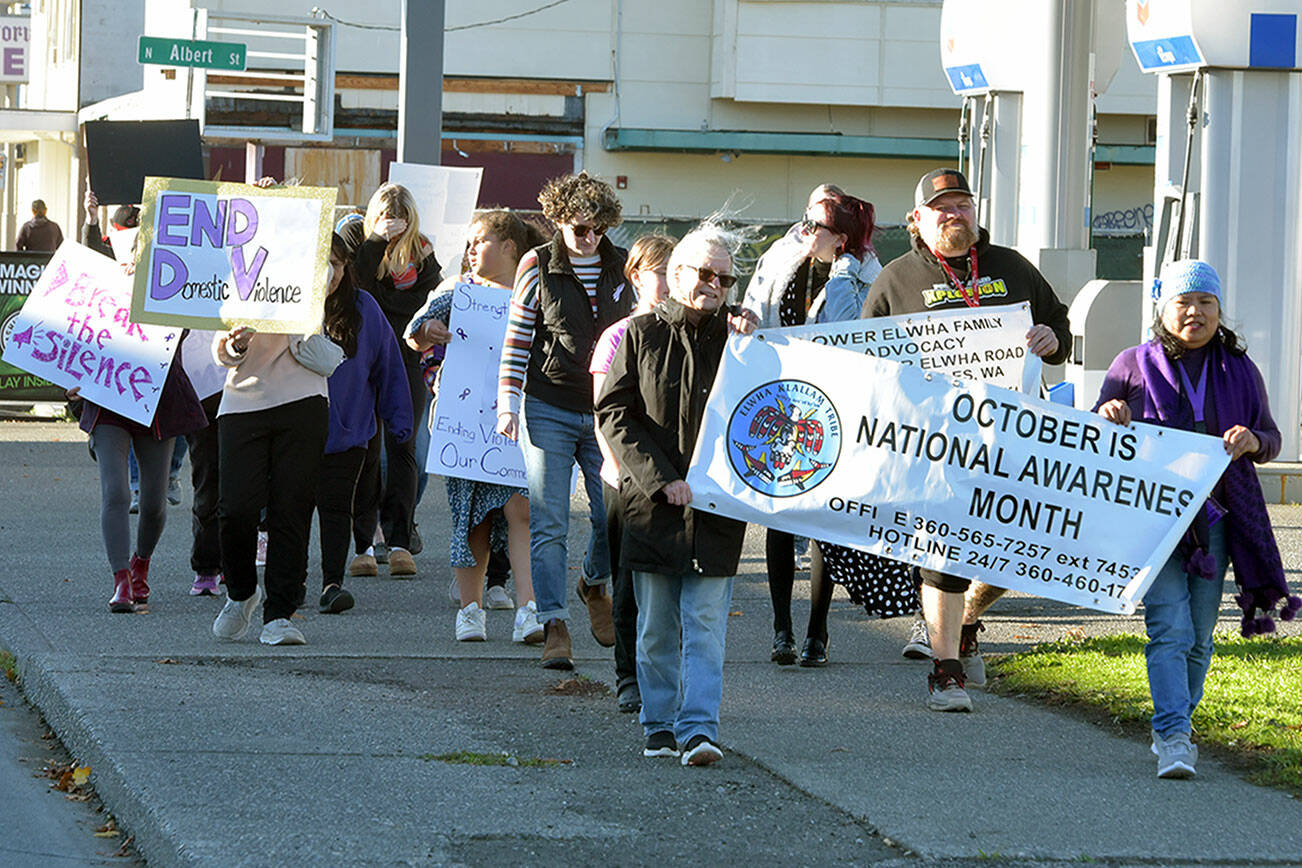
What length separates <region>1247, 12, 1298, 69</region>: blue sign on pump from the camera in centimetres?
1316

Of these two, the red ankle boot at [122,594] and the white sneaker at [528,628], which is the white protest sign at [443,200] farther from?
the white sneaker at [528,628]

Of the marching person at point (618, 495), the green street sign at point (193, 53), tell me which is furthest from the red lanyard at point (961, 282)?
the green street sign at point (193, 53)

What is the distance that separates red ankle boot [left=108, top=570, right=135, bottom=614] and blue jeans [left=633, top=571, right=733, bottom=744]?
344 cm

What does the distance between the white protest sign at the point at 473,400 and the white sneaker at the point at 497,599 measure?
93 centimetres

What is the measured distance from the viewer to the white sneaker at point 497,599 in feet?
31.0

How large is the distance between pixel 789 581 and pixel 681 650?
169 cm

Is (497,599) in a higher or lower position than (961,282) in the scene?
lower

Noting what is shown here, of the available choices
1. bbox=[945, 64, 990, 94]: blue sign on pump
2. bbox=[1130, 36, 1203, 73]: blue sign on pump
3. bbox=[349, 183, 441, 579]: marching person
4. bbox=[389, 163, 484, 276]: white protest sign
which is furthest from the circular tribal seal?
bbox=[945, 64, 990, 94]: blue sign on pump

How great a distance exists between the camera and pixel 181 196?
26.3 feet

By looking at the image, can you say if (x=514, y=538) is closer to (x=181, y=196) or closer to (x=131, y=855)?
(x=181, y=196)

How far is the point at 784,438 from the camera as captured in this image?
6492 millimetres

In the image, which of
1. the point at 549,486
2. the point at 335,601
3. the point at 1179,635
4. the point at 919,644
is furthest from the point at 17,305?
the point at 1179,635

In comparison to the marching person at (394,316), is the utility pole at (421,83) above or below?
above

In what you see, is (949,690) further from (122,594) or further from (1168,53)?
(1168,53)
